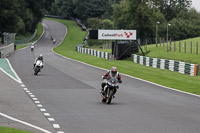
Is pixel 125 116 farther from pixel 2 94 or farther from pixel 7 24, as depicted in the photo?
pixel 7 24

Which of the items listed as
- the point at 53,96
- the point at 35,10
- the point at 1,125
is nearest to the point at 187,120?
the point at 1,125

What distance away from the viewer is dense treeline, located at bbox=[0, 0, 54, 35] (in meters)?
101

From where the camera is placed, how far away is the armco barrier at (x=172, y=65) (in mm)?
36406

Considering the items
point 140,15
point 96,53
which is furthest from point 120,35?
point 140,15

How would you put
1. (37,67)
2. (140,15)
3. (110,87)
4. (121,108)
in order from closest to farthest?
(121,108)
(110,87)
(37,67)
(140,15)

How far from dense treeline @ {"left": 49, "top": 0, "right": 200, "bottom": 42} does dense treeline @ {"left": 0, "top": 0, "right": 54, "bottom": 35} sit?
20398mm

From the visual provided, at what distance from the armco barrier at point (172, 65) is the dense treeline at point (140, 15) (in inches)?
1938

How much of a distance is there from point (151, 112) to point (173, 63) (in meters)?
26.0

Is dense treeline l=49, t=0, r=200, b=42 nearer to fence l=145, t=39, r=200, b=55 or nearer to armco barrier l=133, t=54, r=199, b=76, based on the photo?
fence l=145, t=39, r=200, b=55

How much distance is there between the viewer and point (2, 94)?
2025 centimetres

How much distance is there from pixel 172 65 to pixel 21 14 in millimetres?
80501

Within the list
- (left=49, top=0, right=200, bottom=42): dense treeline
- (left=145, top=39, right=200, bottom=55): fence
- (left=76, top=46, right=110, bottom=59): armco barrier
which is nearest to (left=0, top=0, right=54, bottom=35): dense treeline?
(left=49, top=0, right=200, bottom=42): dense treeline

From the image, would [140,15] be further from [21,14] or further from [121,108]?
[121,108]

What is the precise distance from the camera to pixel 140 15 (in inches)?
3969
